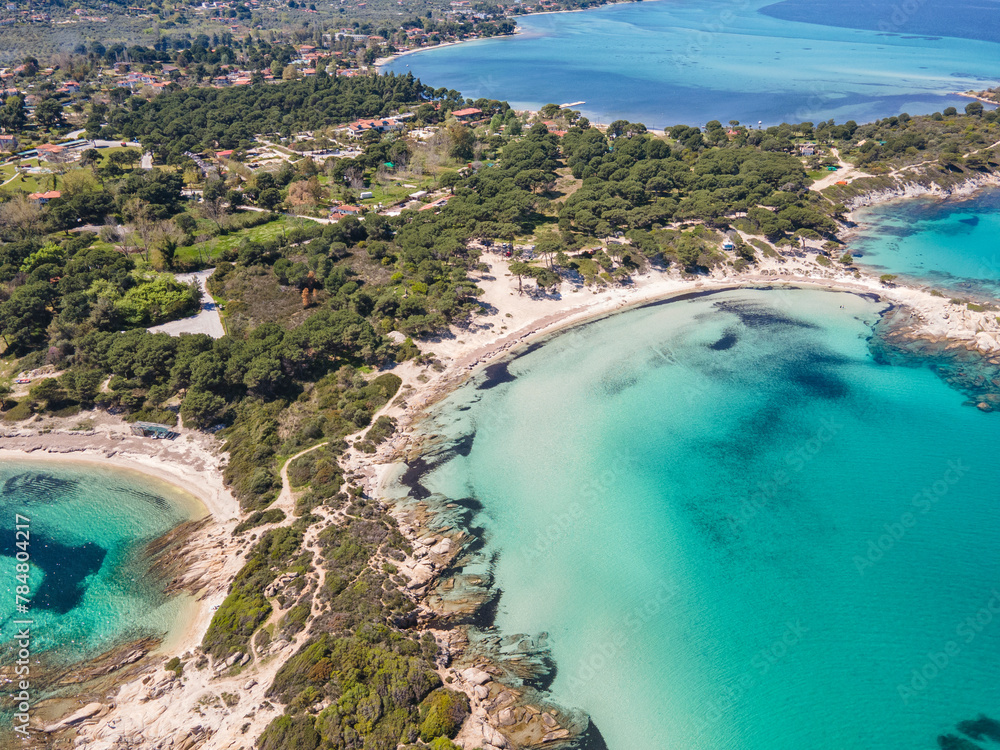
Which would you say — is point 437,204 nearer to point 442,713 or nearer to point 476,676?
point 476,676

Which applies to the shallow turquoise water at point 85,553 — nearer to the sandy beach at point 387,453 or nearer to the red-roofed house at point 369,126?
the sandy beach at point 387,453

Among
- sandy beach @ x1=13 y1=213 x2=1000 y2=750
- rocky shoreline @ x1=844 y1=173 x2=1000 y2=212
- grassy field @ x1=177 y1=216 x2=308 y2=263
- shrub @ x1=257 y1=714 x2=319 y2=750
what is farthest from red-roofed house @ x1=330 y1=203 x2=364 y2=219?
rocky shoreline @ x1=844 y1=173 x2=1000 y2=212

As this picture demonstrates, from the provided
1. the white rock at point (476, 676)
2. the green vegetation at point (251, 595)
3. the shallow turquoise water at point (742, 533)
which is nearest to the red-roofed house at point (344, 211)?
the shallow turquoise water at point (742, 533)

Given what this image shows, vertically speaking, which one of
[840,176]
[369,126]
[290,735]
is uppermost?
[369,126]

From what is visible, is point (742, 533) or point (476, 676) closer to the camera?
point (476, 676)

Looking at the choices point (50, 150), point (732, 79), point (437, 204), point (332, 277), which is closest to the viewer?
point (332, 277)

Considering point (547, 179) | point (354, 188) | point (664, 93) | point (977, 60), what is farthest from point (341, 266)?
point (977, 60)

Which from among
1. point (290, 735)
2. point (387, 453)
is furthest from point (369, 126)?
point (290, 735)
